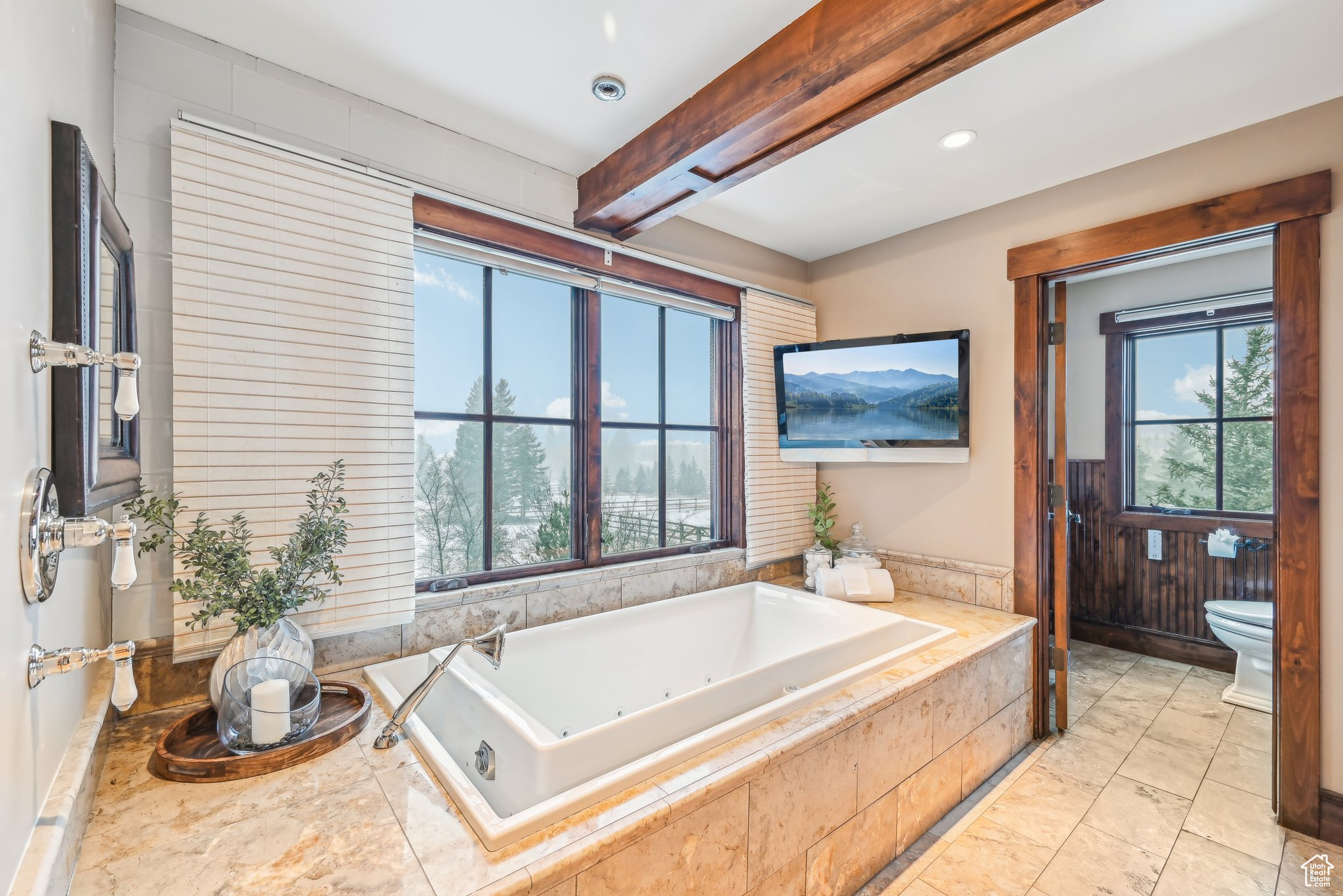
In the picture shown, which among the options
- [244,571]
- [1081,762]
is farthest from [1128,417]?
[244,571]

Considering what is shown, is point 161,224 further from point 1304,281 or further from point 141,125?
point 1304,281

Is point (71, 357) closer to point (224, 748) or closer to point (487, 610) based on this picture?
point (224, 748)

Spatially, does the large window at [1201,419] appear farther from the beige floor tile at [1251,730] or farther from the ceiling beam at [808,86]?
the ceiling beam at [808,86]

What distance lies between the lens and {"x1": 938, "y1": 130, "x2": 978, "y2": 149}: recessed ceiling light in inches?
81.0

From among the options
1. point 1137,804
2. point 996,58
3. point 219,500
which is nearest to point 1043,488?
point 1137,804

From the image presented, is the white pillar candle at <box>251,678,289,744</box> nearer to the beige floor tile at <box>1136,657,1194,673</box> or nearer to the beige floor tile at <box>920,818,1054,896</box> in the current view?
the beige floor tile at <box>920,818,1054,896</box>

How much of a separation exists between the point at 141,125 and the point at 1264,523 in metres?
5.09

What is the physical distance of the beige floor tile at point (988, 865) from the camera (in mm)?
1713

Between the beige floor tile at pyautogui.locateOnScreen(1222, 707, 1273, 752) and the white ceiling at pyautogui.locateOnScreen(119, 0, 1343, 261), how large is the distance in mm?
2433

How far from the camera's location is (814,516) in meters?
3.16

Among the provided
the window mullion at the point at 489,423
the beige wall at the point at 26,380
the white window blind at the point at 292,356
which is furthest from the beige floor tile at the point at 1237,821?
the beige wall at the point at 26,380

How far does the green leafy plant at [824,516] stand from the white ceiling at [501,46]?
2056 millimetres

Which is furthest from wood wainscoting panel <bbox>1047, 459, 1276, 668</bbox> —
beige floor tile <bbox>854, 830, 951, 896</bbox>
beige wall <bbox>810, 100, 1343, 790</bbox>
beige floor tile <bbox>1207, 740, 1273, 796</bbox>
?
beige floor tile <bbox>854, 830, 951, 896</bbox>

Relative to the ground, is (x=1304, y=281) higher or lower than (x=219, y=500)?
higher
